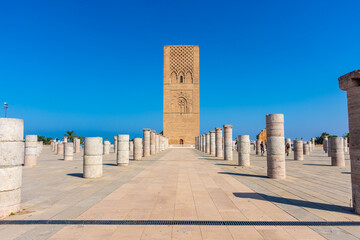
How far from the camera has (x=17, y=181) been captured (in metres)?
4.27

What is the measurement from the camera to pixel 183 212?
419cm

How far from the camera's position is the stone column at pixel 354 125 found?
4.17m

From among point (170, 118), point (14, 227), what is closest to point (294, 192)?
point (14, 227)

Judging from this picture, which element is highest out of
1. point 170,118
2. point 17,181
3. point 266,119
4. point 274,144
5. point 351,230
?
point 170,118

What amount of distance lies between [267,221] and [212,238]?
117cm

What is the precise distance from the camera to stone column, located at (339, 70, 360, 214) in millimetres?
4172

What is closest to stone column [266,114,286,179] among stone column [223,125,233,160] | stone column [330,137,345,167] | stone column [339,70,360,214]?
stone column [339,70,360,214]

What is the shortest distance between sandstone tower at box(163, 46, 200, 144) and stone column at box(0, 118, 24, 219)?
143 ft

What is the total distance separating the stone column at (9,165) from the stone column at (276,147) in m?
7.20

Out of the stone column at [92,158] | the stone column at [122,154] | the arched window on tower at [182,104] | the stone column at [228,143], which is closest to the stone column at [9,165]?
the stone column at [92,158]

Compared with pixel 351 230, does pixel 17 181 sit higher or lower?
higher

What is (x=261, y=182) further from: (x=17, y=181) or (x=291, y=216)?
(x=17, y=181)

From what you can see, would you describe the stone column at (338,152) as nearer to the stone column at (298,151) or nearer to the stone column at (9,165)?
the stone column at (298,151)

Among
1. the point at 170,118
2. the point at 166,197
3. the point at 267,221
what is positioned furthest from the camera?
the point at 170,118
